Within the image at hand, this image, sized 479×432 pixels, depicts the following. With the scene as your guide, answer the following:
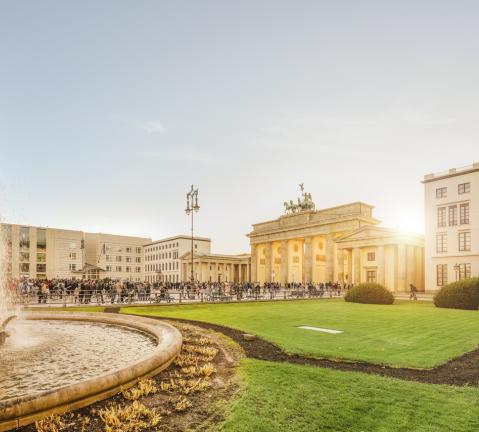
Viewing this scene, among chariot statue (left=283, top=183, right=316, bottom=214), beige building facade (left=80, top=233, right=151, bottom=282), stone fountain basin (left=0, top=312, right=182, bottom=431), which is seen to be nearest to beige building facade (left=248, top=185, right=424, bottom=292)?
chariot statue (left=283, top=183, right=316, bottom=214)

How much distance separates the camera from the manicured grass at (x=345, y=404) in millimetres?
5738

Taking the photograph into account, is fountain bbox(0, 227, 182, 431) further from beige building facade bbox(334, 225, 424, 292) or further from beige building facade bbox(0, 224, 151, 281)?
beige building facade bbox(0, 224, 151, 281)

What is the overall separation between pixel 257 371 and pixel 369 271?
56.6 meters

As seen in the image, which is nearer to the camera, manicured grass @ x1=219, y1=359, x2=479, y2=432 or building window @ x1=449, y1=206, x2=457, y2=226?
→ manicured grass @ x1=219, y1=359, x2=479, y2=432

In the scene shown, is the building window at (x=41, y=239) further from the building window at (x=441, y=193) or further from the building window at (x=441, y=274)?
the building window at (x=441, y=193)

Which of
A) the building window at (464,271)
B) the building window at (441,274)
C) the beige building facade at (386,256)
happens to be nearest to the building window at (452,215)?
the building window at (464,271)

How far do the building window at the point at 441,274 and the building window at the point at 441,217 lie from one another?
5.21 meters

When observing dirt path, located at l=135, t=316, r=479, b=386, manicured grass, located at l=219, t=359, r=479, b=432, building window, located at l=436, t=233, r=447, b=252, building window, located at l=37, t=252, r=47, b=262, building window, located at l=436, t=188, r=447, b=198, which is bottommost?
building window, located at l=37, t=252, r=47, b=262

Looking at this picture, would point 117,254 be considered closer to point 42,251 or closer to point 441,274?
point 42,251

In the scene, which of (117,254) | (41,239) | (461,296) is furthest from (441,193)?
(117,254)

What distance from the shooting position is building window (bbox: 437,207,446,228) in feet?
164

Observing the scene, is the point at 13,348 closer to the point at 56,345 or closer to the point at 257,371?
the point at 56,345

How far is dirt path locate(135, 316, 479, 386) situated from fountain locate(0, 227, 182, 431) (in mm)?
2501

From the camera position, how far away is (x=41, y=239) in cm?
9819
